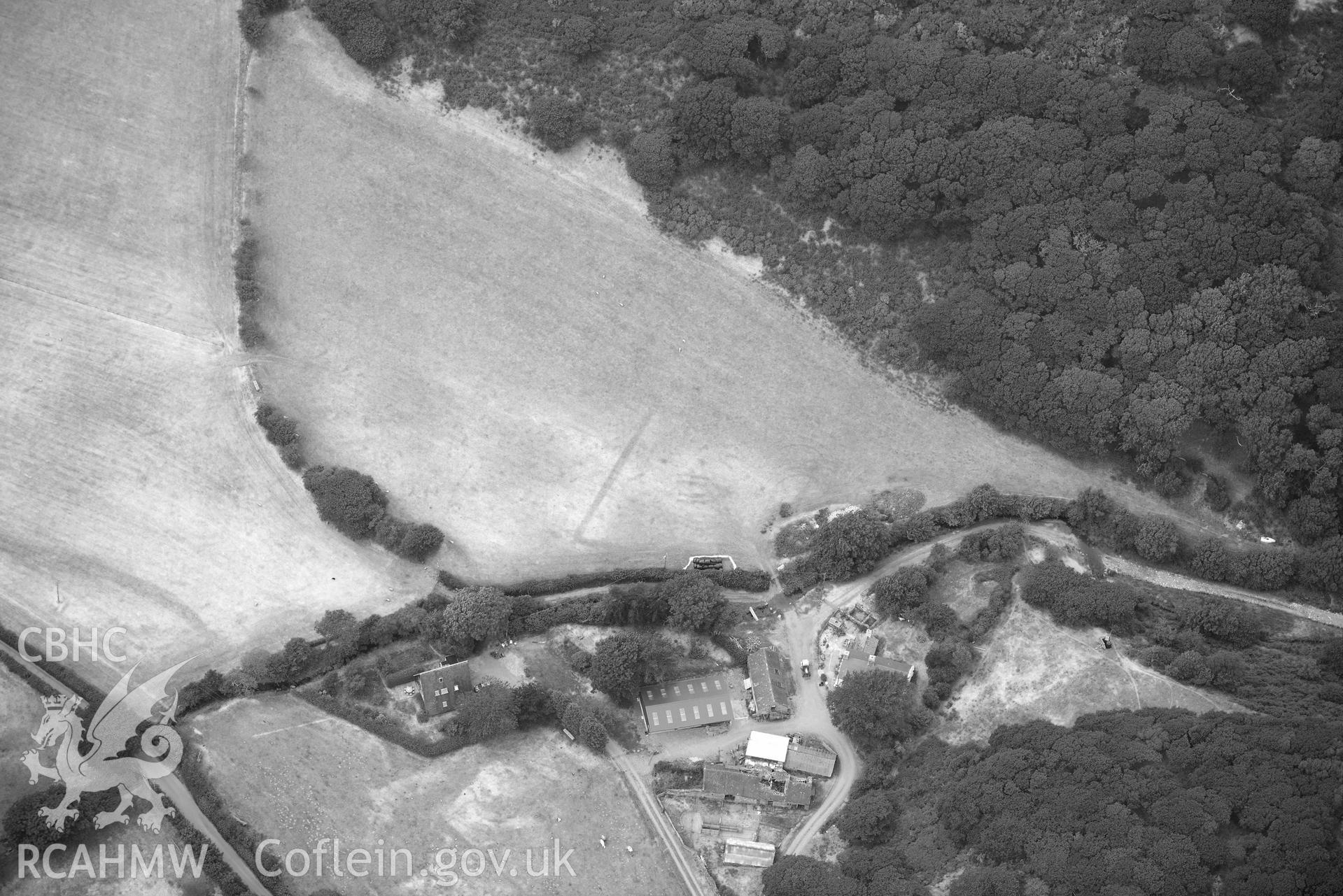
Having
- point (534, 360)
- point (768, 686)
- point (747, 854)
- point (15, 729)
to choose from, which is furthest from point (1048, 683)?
point (15, 729)

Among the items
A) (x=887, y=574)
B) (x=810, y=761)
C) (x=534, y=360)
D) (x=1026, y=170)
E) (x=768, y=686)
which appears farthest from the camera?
(x=534, y=360)

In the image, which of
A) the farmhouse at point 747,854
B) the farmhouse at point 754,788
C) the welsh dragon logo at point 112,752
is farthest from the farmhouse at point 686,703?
the welsh dragon logo at point 112,752

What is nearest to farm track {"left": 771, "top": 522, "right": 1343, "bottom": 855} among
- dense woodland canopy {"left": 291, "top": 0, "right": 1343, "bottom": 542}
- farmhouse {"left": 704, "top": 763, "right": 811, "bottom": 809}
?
farmhouse {"left": 704, "top": 763, "right": 811, "bottom": 809}

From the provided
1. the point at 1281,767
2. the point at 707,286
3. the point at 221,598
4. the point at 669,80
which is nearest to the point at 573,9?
the point at 669,80

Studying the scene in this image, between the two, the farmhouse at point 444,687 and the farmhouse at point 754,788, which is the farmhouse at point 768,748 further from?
the farmhouse at point 444,687

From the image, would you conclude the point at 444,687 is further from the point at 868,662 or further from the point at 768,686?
the point at 868,662

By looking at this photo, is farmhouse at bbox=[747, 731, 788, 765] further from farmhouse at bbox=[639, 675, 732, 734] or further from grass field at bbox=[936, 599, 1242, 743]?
grass field at bbox=[936, 599, 1242, 743]

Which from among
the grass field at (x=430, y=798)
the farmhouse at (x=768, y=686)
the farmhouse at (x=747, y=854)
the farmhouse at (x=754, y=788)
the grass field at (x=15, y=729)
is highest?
the farmhouse at (x=768, y=686)
